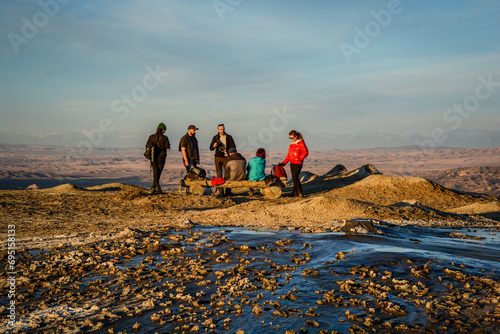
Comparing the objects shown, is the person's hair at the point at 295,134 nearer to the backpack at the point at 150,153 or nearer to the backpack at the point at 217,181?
the backpack at the point at 217,181

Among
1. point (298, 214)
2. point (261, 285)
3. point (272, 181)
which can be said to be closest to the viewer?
point (261, 285)

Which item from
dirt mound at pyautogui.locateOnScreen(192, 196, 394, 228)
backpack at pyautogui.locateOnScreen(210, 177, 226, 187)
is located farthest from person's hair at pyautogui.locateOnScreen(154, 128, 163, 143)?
dirt mound at pyautogui.locateOnScreen(192, 196, 394, 228)

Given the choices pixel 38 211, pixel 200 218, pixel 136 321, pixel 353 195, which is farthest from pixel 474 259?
pixel 38 211

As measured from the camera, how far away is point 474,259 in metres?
5.16

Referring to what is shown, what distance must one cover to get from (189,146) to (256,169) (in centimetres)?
221

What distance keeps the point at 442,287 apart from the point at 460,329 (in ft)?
3.25

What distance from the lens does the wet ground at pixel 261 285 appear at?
3342 mm

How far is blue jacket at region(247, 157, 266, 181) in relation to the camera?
1270cm

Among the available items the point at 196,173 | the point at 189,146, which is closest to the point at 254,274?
the point at 196,173

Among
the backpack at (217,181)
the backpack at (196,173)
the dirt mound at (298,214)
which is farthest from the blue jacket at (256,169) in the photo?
the dirt mound at (298,214)

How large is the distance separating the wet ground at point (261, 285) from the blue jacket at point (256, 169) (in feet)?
20.5

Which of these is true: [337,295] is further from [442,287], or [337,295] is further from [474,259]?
[474,259]

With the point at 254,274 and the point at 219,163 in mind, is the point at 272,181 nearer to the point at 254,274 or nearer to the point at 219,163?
the point at 219,163

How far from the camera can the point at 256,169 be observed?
12.7 metres
